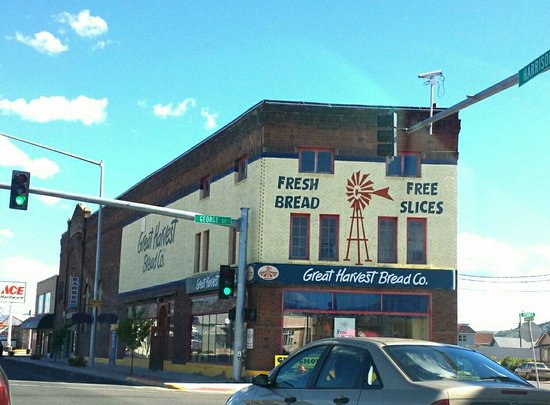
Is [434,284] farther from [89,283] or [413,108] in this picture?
[89,283]

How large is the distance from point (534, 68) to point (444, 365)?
320 inches

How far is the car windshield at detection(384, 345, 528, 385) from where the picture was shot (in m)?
5.80

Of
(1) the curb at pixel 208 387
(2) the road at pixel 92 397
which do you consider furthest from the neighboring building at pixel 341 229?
(2) the road at pixel 92 397

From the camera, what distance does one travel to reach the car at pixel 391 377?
535 cm

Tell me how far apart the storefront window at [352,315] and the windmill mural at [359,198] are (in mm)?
1994

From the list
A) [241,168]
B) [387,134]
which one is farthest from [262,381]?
[241,168]

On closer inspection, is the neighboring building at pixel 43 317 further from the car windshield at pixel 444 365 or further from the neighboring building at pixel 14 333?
the car windshield at pixel 444 365

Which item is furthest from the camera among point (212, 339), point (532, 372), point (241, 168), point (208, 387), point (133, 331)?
point (532, 372)

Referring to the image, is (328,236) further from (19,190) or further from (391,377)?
(391,377)

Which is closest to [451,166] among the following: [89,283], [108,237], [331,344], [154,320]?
[154,320]

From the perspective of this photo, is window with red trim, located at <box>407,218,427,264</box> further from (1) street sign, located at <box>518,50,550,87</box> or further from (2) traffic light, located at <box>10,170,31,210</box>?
(1) street sign, located at <box>518,50,550,87</box>

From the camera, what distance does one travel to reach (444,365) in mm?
5988

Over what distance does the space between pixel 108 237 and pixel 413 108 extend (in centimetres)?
2714

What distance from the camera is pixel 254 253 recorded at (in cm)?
2706
